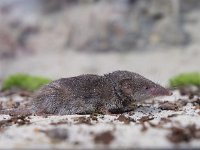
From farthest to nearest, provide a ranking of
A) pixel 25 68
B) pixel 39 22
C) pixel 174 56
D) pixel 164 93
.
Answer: pixel 39 22, pixel 25 68, pixel 174 56, pixel 164 93

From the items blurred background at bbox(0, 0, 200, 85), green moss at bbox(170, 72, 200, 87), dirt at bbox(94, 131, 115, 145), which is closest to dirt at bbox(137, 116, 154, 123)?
dirt at bbox(94, 131, 115, 145)


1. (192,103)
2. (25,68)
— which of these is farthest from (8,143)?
(25,68)

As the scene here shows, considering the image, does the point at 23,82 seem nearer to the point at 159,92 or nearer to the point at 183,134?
the point at 159,92

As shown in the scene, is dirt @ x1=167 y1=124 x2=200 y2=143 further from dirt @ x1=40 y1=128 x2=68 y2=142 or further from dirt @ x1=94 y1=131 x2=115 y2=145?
dirt @ x1=40 y1=128 x2=68 y2=142

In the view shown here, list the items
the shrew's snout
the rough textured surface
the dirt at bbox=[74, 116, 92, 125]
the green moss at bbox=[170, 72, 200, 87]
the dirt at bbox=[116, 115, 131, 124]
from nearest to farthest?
the rough textured surface < the dirt at bbox=[74, 116, 92, 125] < the dirt at bbox=[116, 115, 131, 124] < the shrew's snout < the green moss at bbox=[170, 72, 200, 87]

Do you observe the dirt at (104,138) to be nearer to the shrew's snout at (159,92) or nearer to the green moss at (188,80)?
the shrew's snout at (159,92)

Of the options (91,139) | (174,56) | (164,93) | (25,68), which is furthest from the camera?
(25,68)

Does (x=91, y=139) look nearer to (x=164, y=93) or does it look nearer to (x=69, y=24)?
(x=164, y=93)
